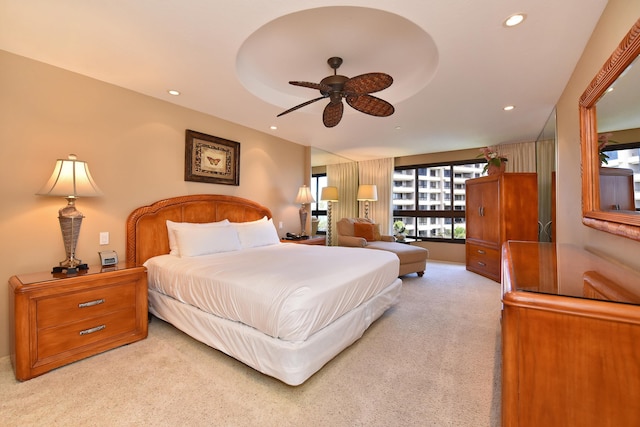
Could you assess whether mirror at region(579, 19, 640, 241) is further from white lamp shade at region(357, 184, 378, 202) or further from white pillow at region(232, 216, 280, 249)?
white lamp shade at region(357, 184, 378, 202)

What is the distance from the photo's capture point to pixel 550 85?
8.89 feet

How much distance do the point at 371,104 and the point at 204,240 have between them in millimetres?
2249

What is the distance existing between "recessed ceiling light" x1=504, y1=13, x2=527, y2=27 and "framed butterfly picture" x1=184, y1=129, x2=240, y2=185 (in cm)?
327

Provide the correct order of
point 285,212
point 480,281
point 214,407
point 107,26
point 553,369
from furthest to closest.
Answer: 1. point 285,212
2. point 480,281
3. point 107,26
4. point 214,407
5. point 553,369

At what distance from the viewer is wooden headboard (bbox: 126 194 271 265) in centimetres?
287

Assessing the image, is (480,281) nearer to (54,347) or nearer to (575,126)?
(575,126)

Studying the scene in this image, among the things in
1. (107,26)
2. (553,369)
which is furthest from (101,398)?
(107,26)

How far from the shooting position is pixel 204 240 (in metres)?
2.99

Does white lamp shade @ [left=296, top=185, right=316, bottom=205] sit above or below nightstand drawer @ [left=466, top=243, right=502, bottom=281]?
above

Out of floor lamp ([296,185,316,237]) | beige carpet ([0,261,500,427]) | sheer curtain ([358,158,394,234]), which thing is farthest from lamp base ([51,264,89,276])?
sheer curtain ([358,158,394,234])

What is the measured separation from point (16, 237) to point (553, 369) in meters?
3.47

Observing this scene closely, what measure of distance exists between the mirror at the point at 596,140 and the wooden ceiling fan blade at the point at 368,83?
3.86ft

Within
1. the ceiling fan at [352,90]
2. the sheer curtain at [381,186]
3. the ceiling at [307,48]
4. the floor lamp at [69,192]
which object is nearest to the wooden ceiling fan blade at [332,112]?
the ceiling fan at [352,90]

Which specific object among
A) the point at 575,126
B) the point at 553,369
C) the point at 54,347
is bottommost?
the point at 54,347
